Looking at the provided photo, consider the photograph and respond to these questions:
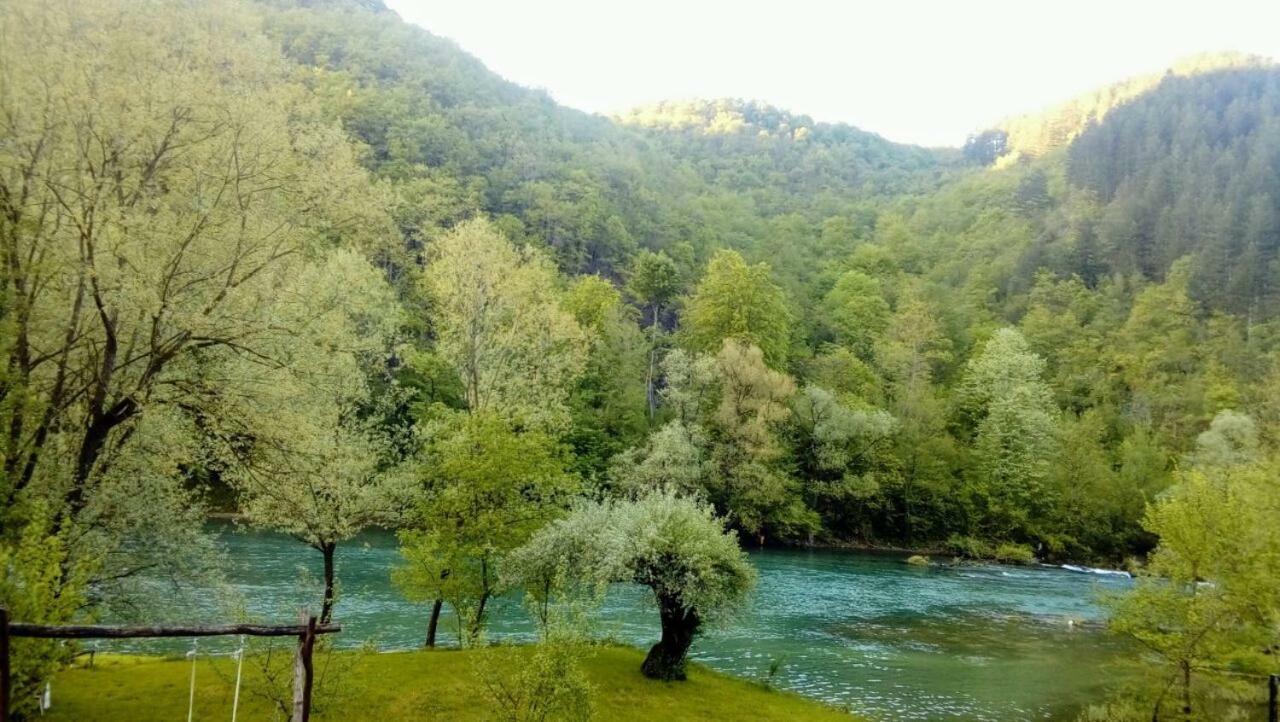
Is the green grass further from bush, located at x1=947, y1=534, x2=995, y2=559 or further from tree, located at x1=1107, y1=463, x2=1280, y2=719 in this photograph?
bush, located at x1=947, y1=534, x2=995, y2=559

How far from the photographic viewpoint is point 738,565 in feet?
75.3

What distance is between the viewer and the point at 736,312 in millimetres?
73750

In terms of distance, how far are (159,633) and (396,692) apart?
32.2ft

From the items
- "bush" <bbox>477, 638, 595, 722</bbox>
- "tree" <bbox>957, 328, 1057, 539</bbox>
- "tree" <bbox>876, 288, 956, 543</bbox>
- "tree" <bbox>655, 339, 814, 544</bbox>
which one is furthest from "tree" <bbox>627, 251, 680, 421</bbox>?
"bush" <bbox>477, 638, 595, 722</bbox>

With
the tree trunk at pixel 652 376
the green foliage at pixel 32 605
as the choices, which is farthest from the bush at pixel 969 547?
the green foliage at pixel 32 605

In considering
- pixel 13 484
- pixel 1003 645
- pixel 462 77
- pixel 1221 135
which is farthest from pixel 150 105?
pixel 1221 135

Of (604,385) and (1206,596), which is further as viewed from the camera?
(604,385)

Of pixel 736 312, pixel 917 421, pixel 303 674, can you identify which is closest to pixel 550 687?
pixel 303 674

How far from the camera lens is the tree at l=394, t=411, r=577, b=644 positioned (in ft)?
81.6

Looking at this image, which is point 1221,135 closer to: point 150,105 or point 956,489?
point 956,489

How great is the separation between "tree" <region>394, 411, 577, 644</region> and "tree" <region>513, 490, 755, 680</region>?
1950 mm

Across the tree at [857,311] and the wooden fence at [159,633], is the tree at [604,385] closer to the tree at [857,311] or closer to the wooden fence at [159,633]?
the tree at [857,311]

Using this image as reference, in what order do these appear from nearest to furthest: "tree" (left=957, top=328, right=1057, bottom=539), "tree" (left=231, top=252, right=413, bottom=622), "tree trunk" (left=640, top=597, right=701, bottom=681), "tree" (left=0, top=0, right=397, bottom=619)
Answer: "tree" (left=0, top=0, right=397, bottom=619)
"tree" (left=231, top=252, right=413, bottom=622)
"tree trunk" (left=640, top=597, right=701, bottom=681)
"tree" (left=957, top=328, right=1057, bottom=539)

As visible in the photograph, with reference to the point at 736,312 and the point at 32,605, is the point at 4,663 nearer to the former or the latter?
the point at 32,605
